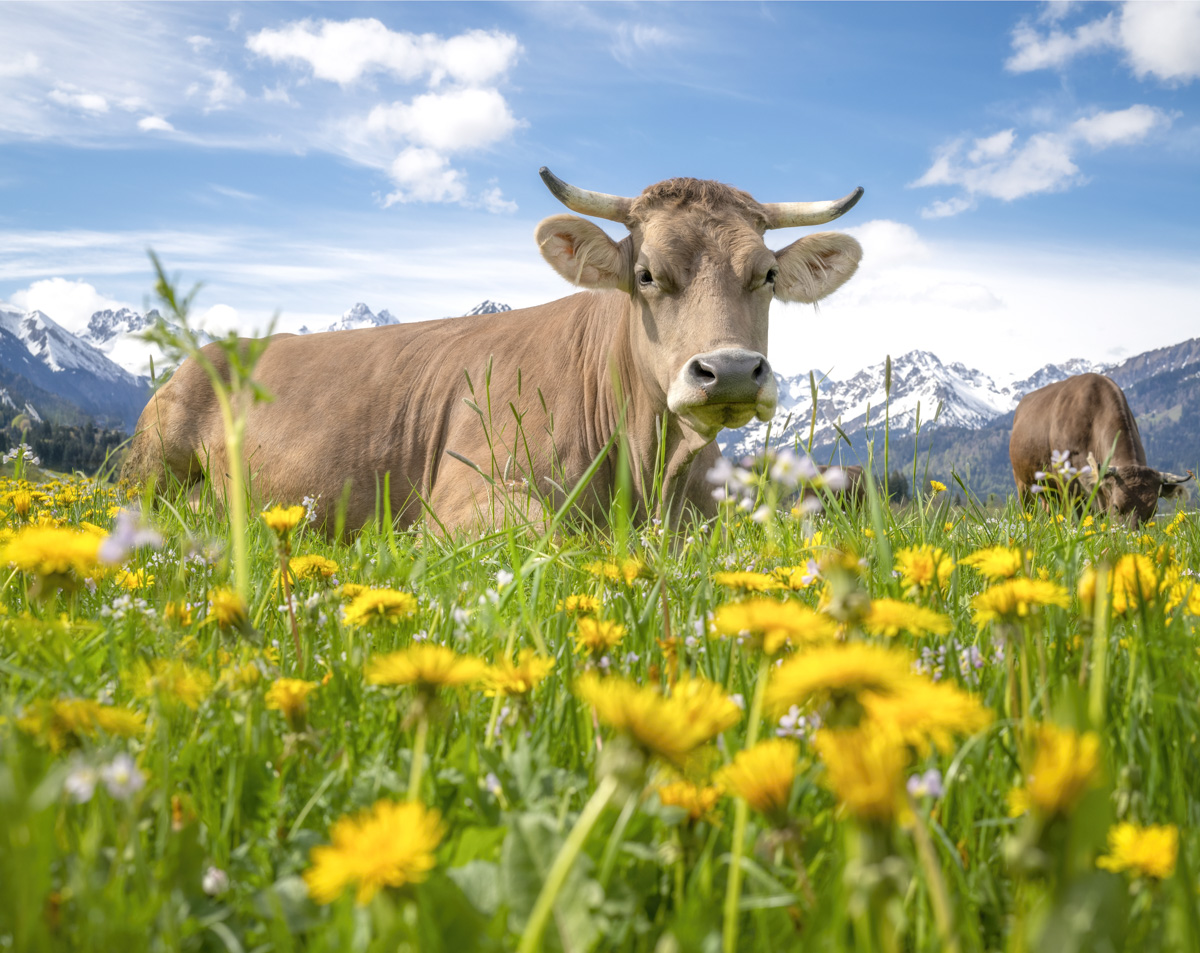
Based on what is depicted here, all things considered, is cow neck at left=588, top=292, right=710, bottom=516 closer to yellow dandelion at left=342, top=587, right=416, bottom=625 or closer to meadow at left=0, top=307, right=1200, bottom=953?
meadow at left=0, top=307, right=1200, bottom=953

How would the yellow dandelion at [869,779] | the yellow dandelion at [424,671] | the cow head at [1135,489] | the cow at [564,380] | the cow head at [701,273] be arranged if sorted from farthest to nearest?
1. the cow head at [1135,489]
2. the cow at [564,380]
3. the cow head at [701,273]
4. the yellow dandelion at [424,671]
5. the yellow dandelion at [869,779]

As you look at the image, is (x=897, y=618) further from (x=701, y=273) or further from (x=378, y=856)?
(x=701, y=273)

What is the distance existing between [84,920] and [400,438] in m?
6.76

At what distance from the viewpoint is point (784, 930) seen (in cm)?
86

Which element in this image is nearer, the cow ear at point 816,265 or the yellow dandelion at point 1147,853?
the yellow dandelion at point 1147,853

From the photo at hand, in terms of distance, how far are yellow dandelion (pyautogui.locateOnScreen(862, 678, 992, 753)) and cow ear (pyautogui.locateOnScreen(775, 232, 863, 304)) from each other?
6056mm

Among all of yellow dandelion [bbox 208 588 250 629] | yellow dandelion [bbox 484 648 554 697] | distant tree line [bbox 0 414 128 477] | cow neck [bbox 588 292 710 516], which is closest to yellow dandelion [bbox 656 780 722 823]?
yellow dandelion [bbox 484 648 554 697]

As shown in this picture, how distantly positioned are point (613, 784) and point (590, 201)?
6.05 m

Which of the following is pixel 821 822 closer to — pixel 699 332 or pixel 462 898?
pixel 462 898

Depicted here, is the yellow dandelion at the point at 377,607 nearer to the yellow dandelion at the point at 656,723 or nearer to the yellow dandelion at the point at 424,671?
the yellow dandelion at the point at 424,671

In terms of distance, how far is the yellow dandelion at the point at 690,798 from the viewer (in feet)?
3.14

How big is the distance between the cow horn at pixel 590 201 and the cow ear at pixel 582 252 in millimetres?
298

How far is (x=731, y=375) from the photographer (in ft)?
15.1

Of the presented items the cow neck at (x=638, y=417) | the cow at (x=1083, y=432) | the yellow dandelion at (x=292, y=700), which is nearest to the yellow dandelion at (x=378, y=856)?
the yellow dandelion at (x=292, y=700)
